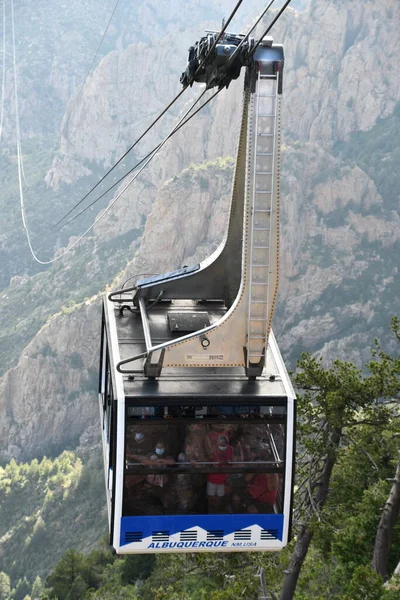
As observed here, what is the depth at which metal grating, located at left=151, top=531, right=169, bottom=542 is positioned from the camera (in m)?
8.78

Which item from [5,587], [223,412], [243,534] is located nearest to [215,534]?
[243,534]

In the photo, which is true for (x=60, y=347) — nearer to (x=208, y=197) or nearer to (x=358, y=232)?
(x=208, y=197)

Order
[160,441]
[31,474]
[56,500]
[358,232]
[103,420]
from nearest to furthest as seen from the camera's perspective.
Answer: [160,441] < [103,420] < [56,500] < [31,474] < [358,232]

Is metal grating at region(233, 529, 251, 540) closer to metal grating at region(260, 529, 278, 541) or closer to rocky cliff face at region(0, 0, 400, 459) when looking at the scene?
metal grating at region(260, 529, 278, 541)

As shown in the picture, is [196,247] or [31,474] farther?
[196,247]

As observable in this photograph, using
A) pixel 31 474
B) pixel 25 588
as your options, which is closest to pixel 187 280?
pixel 25 588

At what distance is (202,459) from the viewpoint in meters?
8.65

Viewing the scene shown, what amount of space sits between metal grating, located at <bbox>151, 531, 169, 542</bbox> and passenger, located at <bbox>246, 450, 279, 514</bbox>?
2.82 ft

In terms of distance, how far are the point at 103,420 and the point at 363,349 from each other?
4663 centimetres

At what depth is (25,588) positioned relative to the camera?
4294cm

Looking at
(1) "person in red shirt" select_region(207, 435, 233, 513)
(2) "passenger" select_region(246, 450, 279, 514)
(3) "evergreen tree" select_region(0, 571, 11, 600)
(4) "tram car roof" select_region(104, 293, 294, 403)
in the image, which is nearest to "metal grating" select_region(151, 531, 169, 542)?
(1) "person in red shirt" select_region(207, 435, 233, 513)

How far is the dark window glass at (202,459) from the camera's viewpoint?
27.9ft

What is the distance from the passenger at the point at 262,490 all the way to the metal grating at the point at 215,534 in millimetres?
357

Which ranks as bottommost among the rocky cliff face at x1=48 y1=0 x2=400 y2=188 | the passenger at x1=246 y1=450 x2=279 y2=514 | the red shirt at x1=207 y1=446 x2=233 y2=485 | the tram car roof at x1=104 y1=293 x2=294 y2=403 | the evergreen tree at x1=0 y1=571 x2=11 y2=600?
the evergreen tree at x1=0 y1=571 x2=11 y2=600
